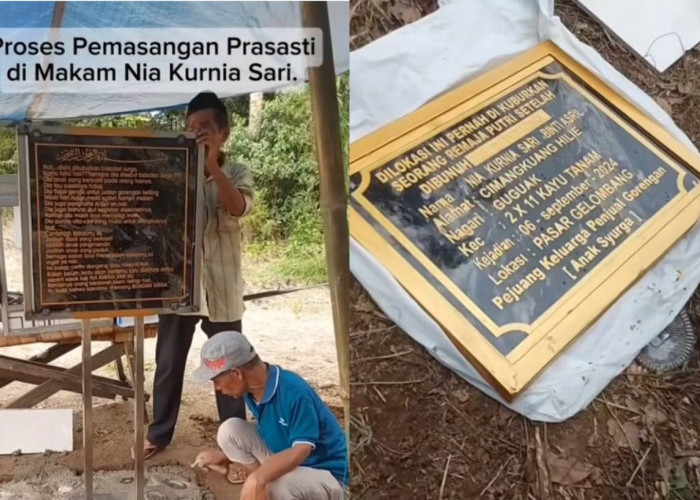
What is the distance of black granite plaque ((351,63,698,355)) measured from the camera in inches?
83.7

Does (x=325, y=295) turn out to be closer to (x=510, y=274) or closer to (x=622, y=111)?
(x=510, y=274)

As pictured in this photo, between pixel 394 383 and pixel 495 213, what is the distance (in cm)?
64

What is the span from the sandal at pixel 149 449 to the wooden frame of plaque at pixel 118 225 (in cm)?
41

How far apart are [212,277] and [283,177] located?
364 mm

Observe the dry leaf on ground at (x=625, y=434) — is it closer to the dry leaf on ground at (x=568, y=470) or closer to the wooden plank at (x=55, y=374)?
the dry leaf on ground at (x=568, y=470)

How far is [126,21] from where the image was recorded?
1897 mm

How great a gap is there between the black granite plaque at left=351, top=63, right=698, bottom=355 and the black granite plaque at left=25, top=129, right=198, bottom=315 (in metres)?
0.55

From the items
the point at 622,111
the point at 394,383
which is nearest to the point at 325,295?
the point at 394,383

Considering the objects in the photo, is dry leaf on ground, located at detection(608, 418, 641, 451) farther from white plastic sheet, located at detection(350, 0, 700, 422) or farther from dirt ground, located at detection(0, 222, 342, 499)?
dirt ground, located at detection(0, 222, 342, 499)

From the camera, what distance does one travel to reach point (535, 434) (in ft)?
7.07

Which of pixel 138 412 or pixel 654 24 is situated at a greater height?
pixel 654 24

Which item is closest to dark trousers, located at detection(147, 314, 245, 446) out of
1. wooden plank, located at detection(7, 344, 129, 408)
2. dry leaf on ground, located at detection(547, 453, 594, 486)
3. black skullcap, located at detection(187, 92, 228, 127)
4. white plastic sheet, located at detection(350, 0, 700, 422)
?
wooden plank, located at detection(7, 344, 129, 408)

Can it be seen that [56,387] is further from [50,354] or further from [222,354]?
[222,354]

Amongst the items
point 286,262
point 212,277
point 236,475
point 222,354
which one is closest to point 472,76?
point 286,262
